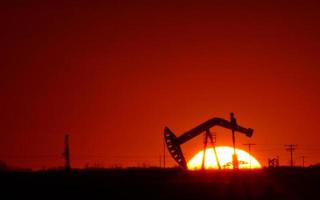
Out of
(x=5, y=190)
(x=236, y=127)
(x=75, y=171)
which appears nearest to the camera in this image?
(x=5, y=190)

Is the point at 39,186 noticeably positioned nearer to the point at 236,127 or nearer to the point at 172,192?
the point at 172,192

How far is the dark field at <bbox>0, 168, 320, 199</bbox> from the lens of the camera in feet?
132

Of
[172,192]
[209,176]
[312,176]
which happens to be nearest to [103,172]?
[209,176]

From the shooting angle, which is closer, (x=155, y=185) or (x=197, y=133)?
(x=155, y=185)

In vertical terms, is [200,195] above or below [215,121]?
below

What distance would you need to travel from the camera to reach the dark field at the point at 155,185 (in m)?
40.2

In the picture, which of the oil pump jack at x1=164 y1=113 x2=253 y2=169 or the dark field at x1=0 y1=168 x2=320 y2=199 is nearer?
the dark field at x1=0 y1=168 x2=320 y2=199

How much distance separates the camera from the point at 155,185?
43.6 meters

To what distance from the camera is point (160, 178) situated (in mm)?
48125

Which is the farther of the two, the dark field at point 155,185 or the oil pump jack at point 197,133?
the oil pump jack at point 197,133

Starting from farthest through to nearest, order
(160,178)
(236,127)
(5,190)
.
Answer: (236,127)
(160,178)
(5,190)

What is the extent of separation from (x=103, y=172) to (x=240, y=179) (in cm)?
882

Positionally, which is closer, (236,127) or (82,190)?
(82,190)

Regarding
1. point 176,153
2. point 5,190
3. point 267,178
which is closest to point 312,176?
point 267,178
